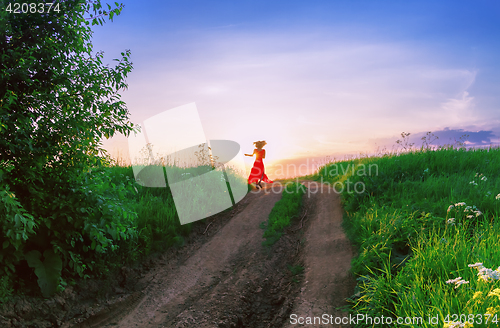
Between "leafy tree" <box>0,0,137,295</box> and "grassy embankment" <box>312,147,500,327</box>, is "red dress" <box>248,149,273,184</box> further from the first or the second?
"leafy tree" <box>0,0,137,295</box>

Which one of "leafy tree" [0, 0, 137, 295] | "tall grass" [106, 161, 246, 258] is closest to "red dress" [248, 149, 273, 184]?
"tall grass" [106, 161, 246, 258]

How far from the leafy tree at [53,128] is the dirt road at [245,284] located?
5.19 feet

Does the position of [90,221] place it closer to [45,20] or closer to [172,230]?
[172,230]

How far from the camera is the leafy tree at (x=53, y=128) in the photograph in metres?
4.54

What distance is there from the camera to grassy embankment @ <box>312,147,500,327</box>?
11.4 feet

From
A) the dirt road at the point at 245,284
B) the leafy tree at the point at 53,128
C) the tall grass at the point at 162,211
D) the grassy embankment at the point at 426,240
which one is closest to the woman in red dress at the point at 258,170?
the tall grass at the point at 162,211

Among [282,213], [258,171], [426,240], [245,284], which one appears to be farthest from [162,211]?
[258,171]

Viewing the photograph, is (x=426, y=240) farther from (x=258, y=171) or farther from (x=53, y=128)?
(x=258, y=171)

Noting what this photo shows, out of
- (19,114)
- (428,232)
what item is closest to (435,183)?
(428,232)

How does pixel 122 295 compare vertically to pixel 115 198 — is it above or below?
below

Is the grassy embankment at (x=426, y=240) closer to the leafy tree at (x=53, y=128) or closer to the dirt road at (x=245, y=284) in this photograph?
the dirt road at (x=245, y=284)

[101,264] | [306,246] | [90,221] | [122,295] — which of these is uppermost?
[90,221]

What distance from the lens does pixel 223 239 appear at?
8.27 m

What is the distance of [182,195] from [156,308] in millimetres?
4401
